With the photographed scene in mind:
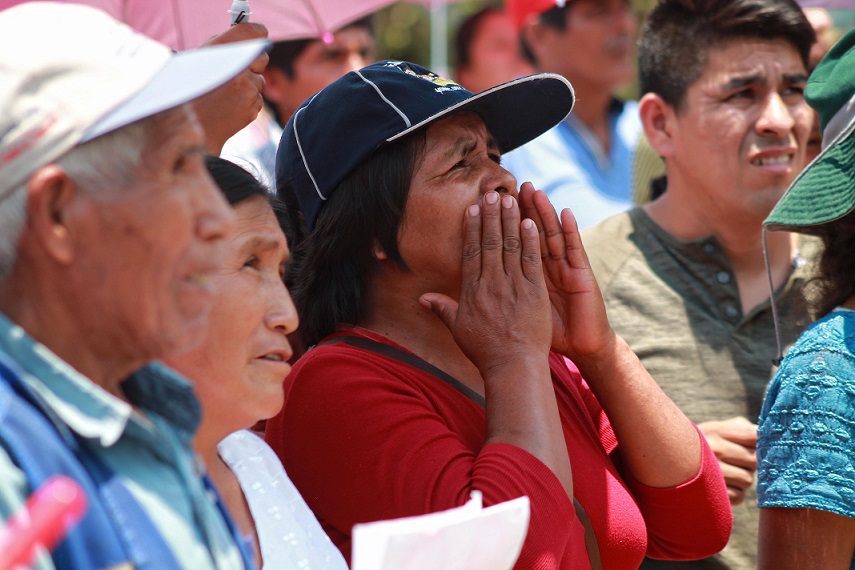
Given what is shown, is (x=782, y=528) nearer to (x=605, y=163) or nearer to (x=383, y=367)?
(x=383, y=367)

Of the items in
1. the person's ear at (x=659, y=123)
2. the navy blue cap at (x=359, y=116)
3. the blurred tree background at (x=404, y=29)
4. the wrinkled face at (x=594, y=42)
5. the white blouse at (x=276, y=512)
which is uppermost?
the navy blue cap at (x=359, y=116)

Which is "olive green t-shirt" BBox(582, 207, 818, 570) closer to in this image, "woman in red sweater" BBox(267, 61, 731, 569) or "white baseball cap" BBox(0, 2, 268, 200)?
"woman in red sweater" BBox(267, 61, 731, 569)

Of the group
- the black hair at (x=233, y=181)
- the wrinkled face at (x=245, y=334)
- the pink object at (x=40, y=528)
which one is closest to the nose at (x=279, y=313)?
the wrinkled face at (x=245, y=334)

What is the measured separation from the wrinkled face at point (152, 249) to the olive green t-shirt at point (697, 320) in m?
1.89

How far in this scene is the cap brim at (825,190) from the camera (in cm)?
230

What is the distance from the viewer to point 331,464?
2.08 metres

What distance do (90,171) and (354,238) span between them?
3.67ft

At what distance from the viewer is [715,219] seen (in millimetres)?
3336

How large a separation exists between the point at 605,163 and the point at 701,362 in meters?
2.38

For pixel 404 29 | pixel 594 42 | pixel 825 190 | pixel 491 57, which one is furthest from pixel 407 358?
pixel 404 29

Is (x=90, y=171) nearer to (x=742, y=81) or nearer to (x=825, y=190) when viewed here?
(x=825, y=190)

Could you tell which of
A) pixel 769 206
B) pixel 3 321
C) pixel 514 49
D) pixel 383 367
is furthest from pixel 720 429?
pixel 514 49

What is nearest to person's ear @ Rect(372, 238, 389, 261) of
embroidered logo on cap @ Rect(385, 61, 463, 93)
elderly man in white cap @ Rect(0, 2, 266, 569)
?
embroidered logo on cap @ Rect(385, 61, 463, 93)

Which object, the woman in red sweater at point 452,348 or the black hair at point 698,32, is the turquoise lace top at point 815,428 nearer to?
the woman in red sweater at point 452,348
